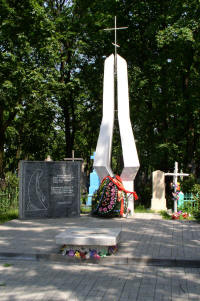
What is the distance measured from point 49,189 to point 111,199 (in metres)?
2.44

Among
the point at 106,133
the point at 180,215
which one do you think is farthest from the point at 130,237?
the point at 106,133

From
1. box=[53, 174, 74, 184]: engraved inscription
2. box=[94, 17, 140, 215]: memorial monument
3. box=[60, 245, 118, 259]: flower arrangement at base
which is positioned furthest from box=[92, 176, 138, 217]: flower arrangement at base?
box=[60, 245, 118, 259]: flower arrangement at base

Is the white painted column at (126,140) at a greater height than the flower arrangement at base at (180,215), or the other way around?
the white painted column at (126,140)

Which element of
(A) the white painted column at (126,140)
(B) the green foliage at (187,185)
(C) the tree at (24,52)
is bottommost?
(B) the green foliage at (187,185)

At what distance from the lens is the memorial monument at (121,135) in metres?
15.1

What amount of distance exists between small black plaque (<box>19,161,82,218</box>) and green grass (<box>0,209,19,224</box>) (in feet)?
2.01

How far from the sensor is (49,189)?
14.7 meters

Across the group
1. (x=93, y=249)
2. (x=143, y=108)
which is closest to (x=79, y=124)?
(x=143, y=108)

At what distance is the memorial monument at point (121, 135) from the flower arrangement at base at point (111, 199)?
0.54m

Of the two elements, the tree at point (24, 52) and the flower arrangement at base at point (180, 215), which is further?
the tree at point (24, 52)

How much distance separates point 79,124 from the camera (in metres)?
30.8

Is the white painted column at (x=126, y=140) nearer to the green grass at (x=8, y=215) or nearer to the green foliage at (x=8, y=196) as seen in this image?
the green grass at (x=8, y=215)

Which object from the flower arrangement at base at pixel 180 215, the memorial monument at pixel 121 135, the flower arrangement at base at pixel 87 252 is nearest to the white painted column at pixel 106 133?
the memorial monument at pixel 121 135

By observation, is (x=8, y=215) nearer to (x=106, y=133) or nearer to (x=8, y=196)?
(x=8, y=196)
